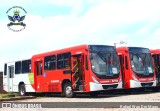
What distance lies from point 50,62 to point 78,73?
10.2 feet

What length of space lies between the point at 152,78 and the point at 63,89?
17.9 ft

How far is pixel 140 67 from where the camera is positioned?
2231 centimetres

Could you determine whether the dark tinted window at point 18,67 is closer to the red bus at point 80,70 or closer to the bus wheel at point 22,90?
the bus wheel at point 22,90

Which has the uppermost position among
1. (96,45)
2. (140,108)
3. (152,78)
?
(96,45)

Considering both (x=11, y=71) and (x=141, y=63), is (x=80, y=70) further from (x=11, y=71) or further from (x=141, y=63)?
(x=11, y=71)

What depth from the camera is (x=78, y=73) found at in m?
20.6

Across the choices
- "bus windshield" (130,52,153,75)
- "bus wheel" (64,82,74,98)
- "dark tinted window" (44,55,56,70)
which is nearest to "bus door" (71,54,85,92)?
"bus wheel" (64,82,74,98)

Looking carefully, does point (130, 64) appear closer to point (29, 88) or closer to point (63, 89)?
point (63, 89)

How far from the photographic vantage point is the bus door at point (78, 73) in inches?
797

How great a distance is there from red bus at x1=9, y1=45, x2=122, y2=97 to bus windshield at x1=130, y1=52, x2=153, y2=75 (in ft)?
5.45

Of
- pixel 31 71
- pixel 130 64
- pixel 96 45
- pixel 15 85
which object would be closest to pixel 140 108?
pixel 96 45

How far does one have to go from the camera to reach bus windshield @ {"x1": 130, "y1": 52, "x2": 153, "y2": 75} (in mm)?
22203

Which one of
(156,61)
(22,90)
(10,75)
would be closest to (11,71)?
(10,75)

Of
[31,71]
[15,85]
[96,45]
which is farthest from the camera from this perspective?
[15,85]
